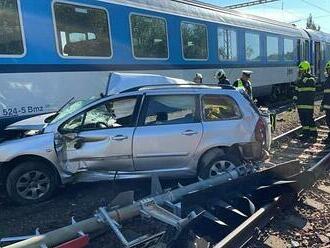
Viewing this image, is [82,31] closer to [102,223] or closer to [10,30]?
[10,30]

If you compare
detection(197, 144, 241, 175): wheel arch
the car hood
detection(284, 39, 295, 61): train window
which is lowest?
detection(197, 144, 241, 175): wheel arch

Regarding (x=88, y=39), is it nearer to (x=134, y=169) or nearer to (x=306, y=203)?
(x=134, y=169)

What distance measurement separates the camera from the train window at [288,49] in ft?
64.9

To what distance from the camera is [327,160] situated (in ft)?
28.0

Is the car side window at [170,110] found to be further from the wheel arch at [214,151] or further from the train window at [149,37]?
the train window at [149,37]

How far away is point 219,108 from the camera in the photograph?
7.05 m

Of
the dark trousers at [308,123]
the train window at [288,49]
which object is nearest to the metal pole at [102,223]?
the dark trousers at [308,123]

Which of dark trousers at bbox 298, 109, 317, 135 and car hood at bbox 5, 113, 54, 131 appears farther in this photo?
dark trousers at bbox 298, 109, 317, 135

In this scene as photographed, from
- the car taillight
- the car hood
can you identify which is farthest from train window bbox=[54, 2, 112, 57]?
the car taillight

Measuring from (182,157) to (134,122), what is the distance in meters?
0.86

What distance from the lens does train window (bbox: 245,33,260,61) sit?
15.6m

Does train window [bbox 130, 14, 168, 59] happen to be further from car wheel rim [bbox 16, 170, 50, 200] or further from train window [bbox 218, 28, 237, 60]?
car wheel rim [bbox 16, 170, 50, 200]

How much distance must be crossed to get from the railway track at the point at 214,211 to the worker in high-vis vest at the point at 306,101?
4358mm

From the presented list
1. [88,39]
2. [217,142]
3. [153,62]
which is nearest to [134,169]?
[217,142]
